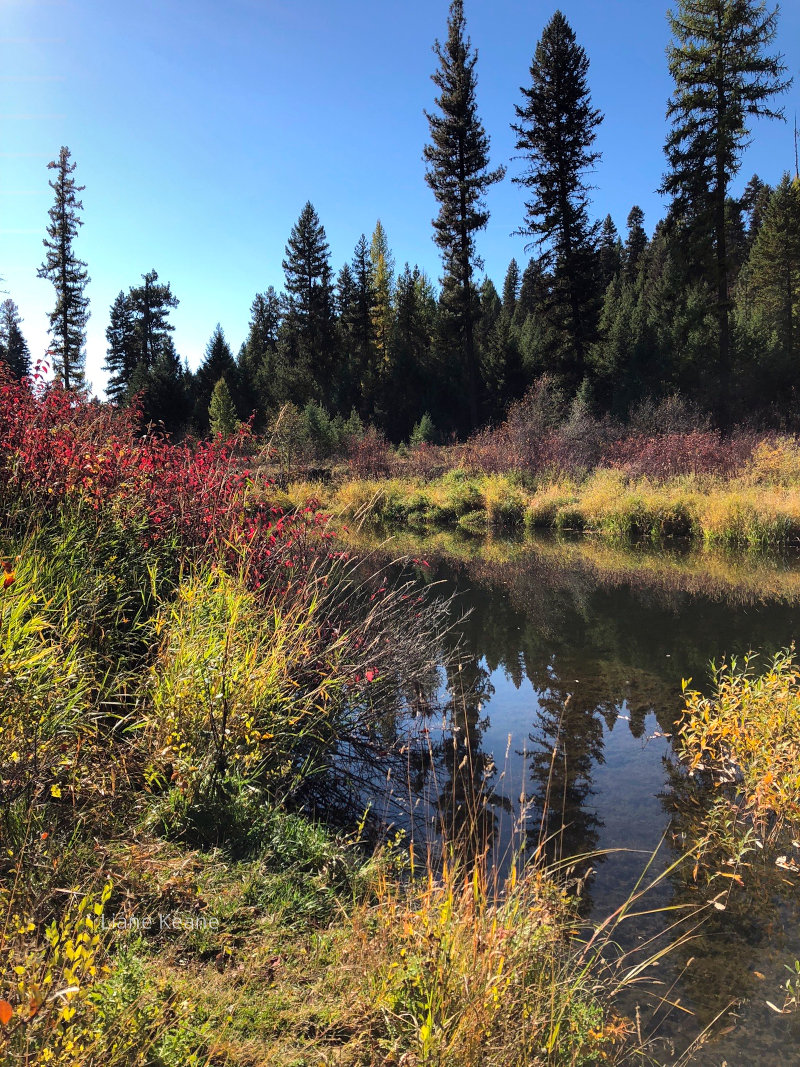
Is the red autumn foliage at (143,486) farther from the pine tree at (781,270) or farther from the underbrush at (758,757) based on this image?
the pine tree at (781,270)

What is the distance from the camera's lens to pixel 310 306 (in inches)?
1640

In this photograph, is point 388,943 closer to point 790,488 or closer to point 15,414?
point 15,414

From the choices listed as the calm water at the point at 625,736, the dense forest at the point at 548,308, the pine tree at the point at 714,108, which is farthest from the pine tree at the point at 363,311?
the calm water at the point at 625,736

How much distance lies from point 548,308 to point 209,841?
97.3 feet

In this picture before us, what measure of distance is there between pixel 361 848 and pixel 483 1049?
5.39ft

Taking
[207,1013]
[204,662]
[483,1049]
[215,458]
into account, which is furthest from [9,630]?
[215,458]

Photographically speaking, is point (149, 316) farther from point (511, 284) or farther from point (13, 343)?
point (511, 284)

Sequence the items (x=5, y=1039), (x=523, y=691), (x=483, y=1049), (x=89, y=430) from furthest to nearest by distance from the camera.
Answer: (x=523, y=691) → (x=89, y=430) → (x=483, y=1049) → (x=5, y=1039)

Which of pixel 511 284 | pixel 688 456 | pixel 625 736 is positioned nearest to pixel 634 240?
pixel 511 284

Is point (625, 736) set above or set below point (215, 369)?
below

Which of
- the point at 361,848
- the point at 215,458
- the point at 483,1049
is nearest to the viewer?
the point at 483,1049

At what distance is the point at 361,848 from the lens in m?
3.24

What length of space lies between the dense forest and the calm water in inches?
602

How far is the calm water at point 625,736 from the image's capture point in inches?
106
